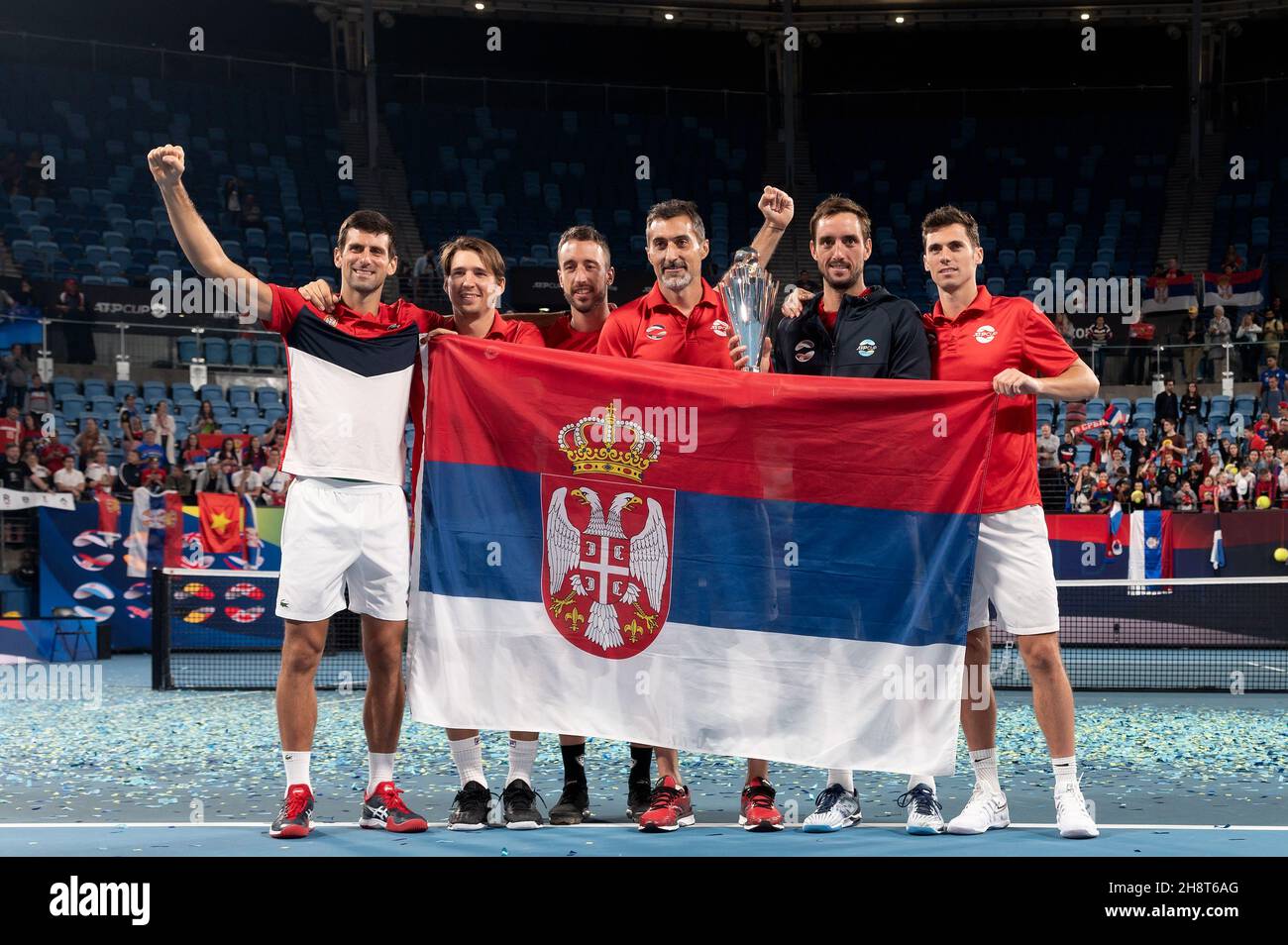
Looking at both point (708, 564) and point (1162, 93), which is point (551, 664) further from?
point (1162, 93)

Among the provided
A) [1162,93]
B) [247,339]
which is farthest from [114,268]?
[1162,93]

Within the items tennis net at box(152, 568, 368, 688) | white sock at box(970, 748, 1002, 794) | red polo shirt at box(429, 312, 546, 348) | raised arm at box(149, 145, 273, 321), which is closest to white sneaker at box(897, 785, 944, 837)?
white sock at box(970, 748, 1002, 794)

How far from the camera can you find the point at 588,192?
86.7ft

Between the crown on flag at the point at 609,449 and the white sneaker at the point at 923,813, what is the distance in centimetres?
173

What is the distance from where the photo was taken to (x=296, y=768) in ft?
16.4

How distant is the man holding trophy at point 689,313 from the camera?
5.19 m

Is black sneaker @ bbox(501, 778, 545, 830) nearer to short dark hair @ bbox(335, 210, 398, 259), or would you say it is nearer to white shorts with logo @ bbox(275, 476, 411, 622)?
white shorts with logo @ bbox(275, 476, 411, 622)

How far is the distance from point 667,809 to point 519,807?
0.64m

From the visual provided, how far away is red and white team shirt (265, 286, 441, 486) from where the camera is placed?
5.12m

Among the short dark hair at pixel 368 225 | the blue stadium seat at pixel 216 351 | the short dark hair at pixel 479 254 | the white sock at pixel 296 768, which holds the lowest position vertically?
the white sock at pixel 296 768

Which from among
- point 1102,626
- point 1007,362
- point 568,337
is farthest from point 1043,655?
point 1102,626

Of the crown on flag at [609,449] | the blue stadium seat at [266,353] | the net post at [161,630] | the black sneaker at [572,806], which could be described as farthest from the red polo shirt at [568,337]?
the blue stadium seat at [266,353]

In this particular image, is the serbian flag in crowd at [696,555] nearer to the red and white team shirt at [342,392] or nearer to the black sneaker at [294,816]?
the red and white team shirt at [342,392]

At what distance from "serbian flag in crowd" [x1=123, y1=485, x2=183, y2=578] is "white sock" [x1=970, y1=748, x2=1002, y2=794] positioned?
1170cm
